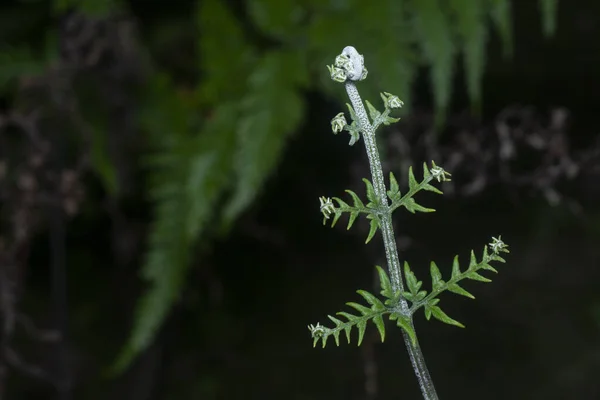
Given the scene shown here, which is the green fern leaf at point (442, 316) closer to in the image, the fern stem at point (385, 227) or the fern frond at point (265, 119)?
the fern stem at point (385, 227)

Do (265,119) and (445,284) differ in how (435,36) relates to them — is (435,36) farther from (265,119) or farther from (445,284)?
(445,284)

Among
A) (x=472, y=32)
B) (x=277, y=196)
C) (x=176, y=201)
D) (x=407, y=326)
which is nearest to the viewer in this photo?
(x=407, y=326)

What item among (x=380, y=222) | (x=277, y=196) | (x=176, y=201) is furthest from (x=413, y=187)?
(x=277, y=196)

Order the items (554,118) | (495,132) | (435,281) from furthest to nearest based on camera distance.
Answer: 1. (495,132)
2. (554,118)
3. (435,281)

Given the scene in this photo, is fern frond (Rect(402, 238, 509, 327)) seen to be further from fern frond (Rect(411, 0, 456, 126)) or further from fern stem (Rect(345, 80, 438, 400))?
fern frond (Rect(411, 0, 456, 126))

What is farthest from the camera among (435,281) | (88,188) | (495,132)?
(88,188)

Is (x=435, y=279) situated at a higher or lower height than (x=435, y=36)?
lower

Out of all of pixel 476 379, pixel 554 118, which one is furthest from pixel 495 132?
pixel 476 379

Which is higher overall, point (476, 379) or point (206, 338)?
point (206, 338)

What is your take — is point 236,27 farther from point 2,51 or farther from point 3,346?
point 3,346

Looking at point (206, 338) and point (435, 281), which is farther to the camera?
point (206, 338)
